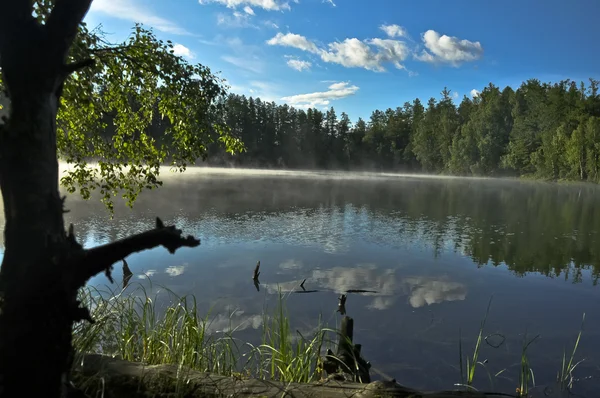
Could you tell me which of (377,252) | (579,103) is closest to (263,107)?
(579,103)

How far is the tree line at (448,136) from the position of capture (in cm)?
7269

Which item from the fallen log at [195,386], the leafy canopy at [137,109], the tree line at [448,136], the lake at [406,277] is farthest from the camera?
the tree line at [448,136]

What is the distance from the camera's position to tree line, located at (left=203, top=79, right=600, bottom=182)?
72688mm

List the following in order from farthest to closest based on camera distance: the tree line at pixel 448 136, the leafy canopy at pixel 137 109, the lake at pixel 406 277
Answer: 1. the tree line at pixel 448 136
2. the lake at pixel 406 277
3. the leafy canopy at pixel 137 109

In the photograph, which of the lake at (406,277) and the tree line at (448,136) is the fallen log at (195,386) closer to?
the lake at (406,277)

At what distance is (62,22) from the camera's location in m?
1.87

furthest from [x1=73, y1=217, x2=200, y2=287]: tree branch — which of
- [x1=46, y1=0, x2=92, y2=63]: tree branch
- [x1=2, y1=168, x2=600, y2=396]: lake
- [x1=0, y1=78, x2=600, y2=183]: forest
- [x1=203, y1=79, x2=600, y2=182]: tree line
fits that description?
[x1=203, y1=79, x2=600, y2=182]: tree line

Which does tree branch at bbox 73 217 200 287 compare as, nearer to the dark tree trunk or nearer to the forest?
the dark tree trunk

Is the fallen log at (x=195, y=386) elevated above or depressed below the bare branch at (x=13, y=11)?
below

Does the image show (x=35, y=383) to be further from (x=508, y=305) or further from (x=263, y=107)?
(x=263, y=107)

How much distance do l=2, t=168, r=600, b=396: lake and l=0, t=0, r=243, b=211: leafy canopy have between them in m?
2.98

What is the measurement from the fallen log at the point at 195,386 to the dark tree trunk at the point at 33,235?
0.82 metres

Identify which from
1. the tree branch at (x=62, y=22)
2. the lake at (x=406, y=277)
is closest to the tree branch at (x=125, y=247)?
the tree branch at (x=62, y=22)

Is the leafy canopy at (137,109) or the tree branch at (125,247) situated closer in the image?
the tree branch at (125,247)
